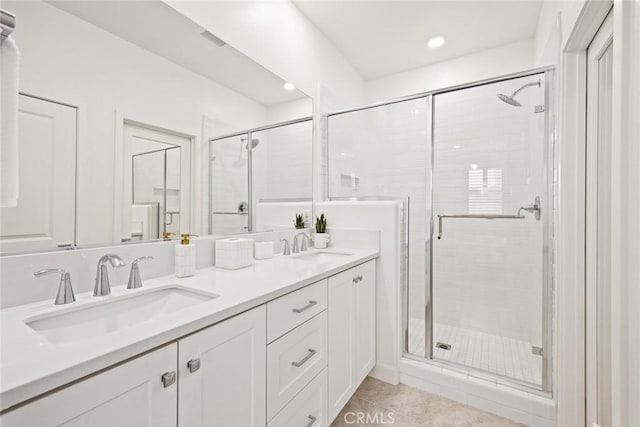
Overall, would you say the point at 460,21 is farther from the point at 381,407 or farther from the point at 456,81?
the point at 381,407

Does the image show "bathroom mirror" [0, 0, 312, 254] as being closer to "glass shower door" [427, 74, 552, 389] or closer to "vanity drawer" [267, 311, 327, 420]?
"vanity drawer" [267, 311, 327, 420]

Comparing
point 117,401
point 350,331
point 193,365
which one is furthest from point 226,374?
point 350,331

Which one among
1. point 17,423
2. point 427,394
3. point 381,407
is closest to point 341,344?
point 381,407

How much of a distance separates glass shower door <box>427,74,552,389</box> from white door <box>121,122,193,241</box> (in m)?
1.65

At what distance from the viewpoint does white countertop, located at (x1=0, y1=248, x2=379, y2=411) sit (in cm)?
47

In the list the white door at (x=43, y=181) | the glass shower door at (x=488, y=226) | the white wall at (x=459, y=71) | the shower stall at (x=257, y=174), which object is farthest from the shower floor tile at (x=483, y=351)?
the white wall at (x=459, y=71)

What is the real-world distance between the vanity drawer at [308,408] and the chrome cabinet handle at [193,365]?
1.31ft

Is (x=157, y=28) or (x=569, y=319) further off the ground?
(x=157, y=28)

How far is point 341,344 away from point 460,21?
247 centimetres

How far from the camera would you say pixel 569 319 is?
135cm

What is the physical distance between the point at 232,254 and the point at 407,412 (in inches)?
51.0

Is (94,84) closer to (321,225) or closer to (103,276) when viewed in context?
(103,276)

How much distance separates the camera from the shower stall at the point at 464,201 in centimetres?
198

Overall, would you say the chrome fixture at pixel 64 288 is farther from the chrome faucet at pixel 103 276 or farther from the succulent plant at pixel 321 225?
the succulent plant at pixel 321 225
